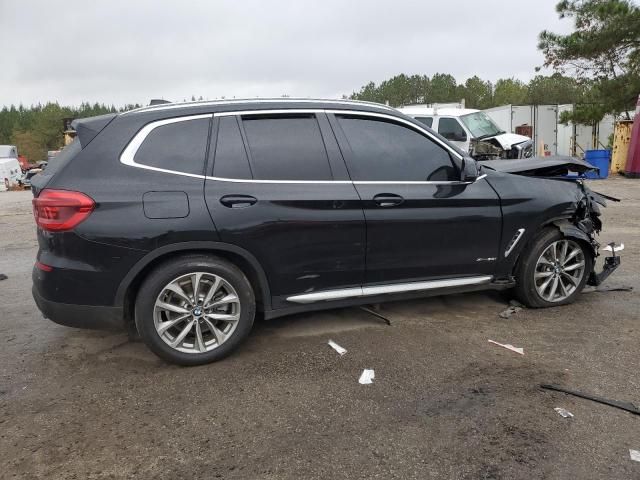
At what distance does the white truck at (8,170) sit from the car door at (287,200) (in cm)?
2461

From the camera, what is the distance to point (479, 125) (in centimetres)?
1316

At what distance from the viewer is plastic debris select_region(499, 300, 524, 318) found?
14.8ft

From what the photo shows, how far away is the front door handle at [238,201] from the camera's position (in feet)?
11.6

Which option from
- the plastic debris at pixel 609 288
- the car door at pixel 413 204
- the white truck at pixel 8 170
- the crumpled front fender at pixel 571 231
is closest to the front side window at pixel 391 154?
the car door at pixel 413 204

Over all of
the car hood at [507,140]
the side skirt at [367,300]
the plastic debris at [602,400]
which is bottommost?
the plastic debris at [602,400]

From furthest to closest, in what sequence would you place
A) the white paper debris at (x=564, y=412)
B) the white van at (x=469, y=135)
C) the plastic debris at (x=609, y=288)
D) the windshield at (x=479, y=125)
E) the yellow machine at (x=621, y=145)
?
1. the yellow machine at (x=621, y=145)
2. the windshield at (x=479, y=125)
3. the white van at (x=469, y=135)
4. the plastic debris at (x=609, y=288)
5. the white paper debris at (x=564, y=412)

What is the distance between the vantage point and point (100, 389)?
336 cm

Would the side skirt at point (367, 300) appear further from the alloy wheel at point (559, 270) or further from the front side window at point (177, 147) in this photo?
the front side window at point (177, 147)

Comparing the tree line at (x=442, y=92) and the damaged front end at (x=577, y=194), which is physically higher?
the tree line at (x=442, y=92)

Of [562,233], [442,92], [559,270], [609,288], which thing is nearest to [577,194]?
[562,233]

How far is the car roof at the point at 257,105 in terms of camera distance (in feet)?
12.0

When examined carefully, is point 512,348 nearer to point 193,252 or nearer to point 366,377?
point 366,377

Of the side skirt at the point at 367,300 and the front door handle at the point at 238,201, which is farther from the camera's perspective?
the side skirt at the point at 367,300

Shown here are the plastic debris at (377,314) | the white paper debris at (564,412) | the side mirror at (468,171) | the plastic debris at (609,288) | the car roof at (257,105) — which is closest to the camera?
the white paper debris at (564,412)
